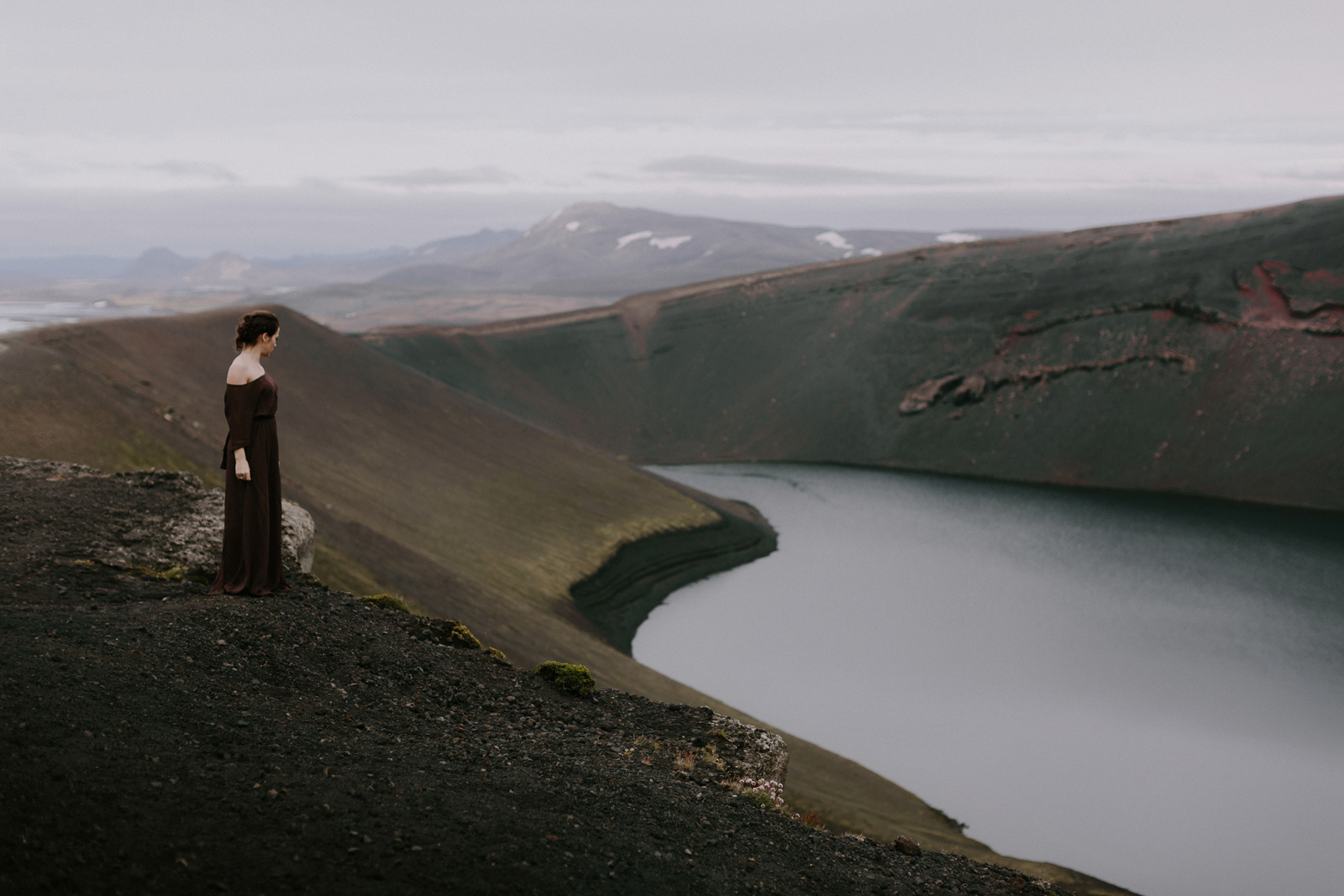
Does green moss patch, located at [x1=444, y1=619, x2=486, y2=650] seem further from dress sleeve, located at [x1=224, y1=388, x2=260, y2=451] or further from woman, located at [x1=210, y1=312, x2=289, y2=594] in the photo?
dress sleeve, located at [x1=224, y1=388, x2=260, y2=451]

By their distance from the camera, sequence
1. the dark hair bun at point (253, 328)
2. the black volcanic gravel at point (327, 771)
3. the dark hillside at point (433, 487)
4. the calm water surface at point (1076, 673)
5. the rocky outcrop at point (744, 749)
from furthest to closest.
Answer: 1. the dark hillside at point (433, 487)
2. the calm water surface at point (1076, 673)
3. the rocky outcrop at point (744, 749)
4. the dark hair bun at point (253, 328)
5. the black volcanic gravel at point (327, 771)

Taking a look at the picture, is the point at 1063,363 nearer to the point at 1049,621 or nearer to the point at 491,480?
the point at 1049,621

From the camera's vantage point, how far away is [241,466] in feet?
36.7

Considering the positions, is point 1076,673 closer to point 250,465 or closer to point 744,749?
point 744,749

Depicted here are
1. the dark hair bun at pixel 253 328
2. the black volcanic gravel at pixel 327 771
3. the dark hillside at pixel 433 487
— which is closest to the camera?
the black volcanic gravel at pixel 327 771

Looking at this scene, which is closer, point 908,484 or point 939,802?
point 939,802

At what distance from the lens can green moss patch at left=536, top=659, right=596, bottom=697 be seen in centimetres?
1312

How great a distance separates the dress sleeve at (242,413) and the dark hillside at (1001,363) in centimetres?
6418

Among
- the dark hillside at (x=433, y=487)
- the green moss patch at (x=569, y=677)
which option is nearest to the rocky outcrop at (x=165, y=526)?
the green moss patch at (x=569, y=677)

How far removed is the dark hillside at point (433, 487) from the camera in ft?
75.3

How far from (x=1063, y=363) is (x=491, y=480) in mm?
50900

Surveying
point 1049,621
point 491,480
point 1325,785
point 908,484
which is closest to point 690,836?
point 1325,785

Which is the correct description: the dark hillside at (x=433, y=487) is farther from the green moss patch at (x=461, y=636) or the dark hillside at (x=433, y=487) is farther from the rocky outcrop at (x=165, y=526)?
the green moss patch at (x=461, y=636)

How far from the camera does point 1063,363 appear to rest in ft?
238
